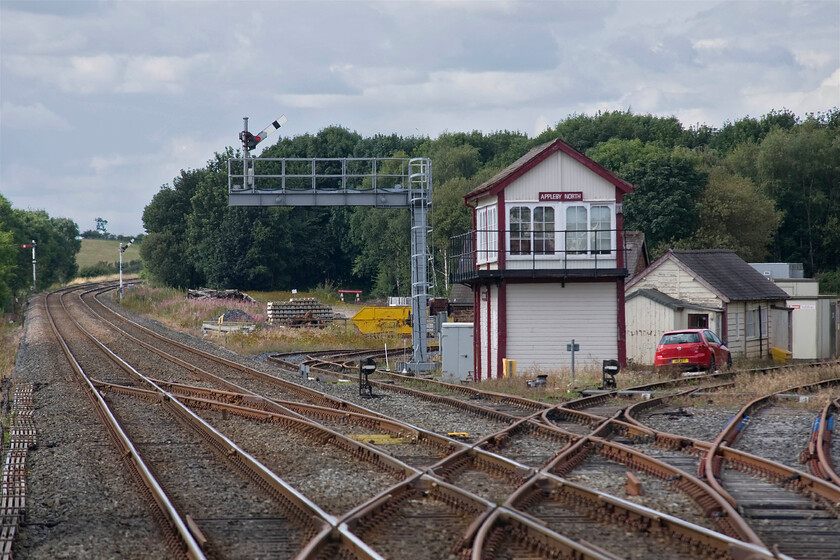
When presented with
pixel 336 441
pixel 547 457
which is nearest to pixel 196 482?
pixel 336 441

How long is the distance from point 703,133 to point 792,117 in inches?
337

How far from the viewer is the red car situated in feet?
78.8

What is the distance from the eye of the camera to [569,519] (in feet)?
27.1

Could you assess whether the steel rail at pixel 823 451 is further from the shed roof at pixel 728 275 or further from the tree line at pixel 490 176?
the tree line at pixel 490 176

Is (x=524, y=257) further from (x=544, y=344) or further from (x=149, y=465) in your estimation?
(x=149, y=465)

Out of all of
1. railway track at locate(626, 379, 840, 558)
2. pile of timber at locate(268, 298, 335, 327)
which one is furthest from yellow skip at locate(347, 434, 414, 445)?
pile of timber at locate(268, 298, 335, 327)

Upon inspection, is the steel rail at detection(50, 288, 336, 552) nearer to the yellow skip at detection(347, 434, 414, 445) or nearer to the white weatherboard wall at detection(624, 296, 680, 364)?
the yellow skip at detection(347, 434, 414, 445)

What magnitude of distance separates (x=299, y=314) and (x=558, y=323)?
81.6 ft

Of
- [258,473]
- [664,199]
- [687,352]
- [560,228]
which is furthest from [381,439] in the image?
[664,199]

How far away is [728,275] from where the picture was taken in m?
31.4

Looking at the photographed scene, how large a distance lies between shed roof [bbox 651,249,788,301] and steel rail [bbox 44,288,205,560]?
1955 cm

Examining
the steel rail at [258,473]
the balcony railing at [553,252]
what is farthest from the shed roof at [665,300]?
the steel rail at [258,473]

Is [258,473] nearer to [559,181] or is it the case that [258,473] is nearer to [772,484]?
[772,484]

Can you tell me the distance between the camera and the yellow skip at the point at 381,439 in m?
13.1
